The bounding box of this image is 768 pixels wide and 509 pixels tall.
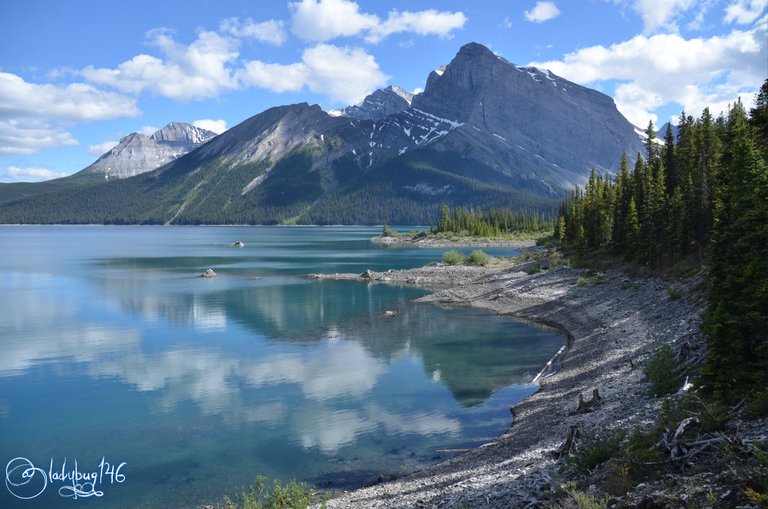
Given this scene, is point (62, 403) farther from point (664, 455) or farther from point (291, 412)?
point (664, 455)

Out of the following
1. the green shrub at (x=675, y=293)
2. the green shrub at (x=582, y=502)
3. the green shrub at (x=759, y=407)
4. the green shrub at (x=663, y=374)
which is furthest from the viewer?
the green shrub at (x=675, y=293)

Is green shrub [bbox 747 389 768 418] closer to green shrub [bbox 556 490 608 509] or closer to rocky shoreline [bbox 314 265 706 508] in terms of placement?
rocky shoreline [bbox 314 265 706 508]

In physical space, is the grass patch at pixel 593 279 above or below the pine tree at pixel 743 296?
below

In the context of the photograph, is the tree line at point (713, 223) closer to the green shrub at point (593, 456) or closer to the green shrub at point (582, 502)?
the green shrub at point (593, 456)

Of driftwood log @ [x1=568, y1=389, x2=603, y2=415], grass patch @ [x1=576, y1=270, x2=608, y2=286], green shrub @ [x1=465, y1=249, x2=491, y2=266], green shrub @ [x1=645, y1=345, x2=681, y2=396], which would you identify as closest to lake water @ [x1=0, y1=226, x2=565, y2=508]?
driftwood log @ [x1=568, y1=389, x2=603, y2=415]

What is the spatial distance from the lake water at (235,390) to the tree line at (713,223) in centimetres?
1245

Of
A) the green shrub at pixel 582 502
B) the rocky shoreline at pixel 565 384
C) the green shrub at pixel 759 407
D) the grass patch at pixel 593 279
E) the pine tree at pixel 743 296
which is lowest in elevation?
the rocky shoreline at pixel 565 384

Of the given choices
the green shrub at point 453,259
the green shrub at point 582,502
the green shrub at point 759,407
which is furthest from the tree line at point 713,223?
the green shrub at point 453,259

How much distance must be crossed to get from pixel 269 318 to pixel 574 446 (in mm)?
47031

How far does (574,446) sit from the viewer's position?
17828mm

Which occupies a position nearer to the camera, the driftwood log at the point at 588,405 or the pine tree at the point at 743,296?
the pine tree at the point at 743,296

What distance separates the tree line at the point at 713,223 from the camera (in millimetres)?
17641

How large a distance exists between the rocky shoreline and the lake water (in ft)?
7.87

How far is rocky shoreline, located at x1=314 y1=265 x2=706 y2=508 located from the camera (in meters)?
17.1
